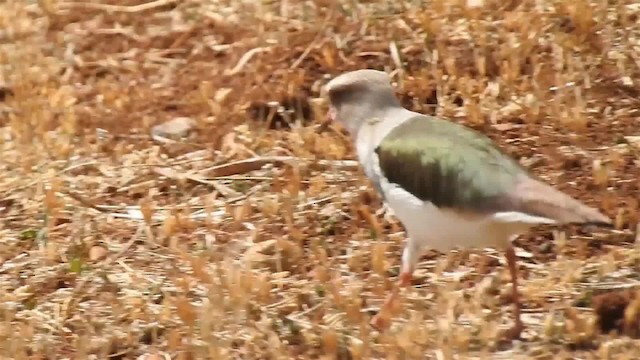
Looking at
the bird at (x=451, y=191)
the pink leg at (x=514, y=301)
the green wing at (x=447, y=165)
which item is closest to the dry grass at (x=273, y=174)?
the pink leg at (x=514, y=301)

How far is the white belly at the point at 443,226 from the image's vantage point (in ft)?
7.07

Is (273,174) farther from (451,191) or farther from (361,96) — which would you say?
(451,191)

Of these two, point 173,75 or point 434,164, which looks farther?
point 173,75

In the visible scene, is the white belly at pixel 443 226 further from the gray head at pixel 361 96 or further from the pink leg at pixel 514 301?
the gray head at pixel 361 96

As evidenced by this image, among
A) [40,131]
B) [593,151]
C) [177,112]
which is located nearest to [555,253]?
[593,151]

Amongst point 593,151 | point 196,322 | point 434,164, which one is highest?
point 434,164

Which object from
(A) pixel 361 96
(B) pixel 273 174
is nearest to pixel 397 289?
(A) pixel 361 96

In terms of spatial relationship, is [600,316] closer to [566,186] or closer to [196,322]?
[566,186]

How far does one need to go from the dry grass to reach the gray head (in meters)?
0.33

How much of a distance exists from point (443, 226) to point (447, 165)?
0.43 feet

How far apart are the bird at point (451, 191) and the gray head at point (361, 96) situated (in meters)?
0.02

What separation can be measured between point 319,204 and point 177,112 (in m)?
0.90

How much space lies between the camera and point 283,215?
113 inches

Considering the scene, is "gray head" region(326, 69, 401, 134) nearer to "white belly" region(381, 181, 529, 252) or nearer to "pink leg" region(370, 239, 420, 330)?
"white belly" region(381, 181, 529, 252)
